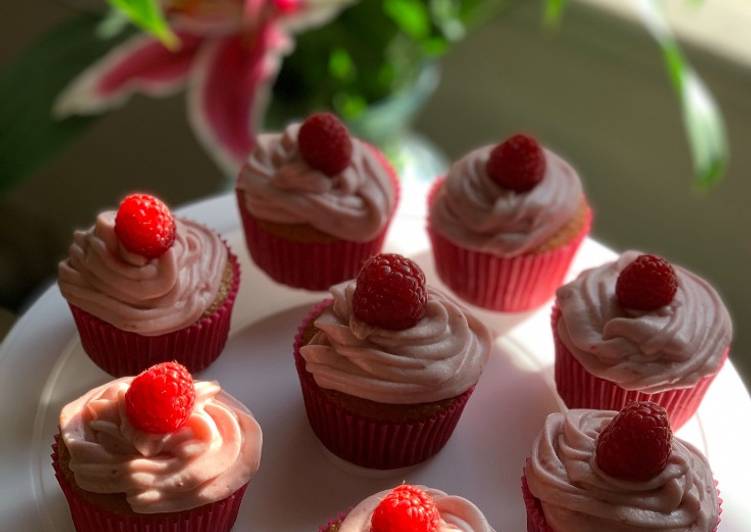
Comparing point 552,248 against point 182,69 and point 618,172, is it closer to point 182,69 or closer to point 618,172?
point 182,69

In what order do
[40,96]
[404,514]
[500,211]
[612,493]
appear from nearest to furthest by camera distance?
[404,514], [612,493], [500,211], [40,96]

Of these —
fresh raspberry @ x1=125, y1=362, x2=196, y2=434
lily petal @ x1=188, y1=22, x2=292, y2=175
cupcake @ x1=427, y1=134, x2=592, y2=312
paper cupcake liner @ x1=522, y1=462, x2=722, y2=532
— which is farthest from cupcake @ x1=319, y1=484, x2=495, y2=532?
lily petal @ x1=188, y1=22, x2=292, y2=175

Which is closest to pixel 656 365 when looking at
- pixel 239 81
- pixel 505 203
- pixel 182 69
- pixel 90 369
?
pixel 505 203

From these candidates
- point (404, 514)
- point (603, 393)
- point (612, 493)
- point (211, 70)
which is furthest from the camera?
point (211, 70)

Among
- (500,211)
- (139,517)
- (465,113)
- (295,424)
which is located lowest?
(465,113)

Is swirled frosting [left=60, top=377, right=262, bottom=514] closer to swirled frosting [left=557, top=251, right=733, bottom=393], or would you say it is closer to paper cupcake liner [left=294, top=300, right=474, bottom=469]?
paper cupcake liner [left=294, top=300, right=474, bottom=469]

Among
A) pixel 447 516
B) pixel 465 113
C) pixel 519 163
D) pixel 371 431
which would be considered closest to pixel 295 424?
pixel 371 431

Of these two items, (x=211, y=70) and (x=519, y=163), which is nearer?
(x=519, y=163)

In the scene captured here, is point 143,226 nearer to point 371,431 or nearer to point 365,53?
point 371,431
